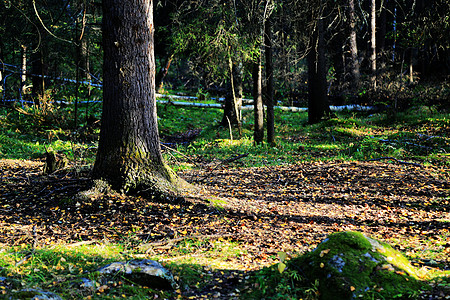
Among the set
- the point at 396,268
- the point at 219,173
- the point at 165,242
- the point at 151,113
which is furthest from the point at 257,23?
the point at 396,268

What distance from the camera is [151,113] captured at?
5289 millimetres

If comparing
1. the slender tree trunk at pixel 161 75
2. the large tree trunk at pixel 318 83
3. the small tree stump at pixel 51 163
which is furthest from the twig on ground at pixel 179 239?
the slender tree trunk at pixel 161 75

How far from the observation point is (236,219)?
4.93 m

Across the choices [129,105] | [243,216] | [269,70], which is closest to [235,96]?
[269,70]

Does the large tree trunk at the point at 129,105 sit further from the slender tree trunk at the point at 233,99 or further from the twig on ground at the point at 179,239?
the slender tree trunk at the point at 233,99

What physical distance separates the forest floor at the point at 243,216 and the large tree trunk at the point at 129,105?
33 centimetres

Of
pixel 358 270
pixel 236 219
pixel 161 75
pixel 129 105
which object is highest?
pixel 161 75

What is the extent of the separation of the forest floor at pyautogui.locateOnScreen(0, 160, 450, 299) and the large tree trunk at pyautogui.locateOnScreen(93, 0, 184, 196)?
0.33 metres

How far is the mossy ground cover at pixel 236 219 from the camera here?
3146 millimetres

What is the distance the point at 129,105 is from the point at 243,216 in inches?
88.8

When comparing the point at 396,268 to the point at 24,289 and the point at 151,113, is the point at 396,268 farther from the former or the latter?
the point at 151,113

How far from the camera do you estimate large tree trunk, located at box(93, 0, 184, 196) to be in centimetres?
499

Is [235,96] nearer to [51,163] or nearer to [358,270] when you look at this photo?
[51,163]

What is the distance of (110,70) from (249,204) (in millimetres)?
2848
